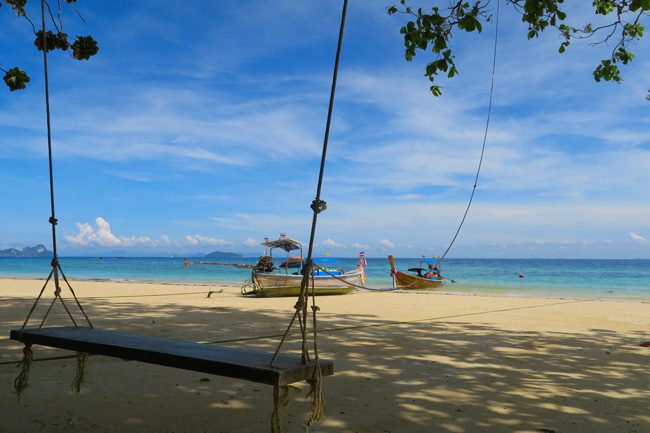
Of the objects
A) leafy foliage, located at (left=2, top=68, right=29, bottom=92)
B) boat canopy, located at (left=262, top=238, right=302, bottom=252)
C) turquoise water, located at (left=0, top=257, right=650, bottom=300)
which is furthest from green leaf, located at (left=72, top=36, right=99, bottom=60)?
boat canopy, located at (left=262, top=238, right=302, bottom=252)

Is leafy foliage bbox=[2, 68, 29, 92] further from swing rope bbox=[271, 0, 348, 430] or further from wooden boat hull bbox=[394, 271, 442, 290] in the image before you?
wooden boat hull bbox=[394, 271, 442, 290]

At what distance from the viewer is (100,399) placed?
14.4 ft

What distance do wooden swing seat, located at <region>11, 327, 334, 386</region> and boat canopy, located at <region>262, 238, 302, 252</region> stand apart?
16663mm

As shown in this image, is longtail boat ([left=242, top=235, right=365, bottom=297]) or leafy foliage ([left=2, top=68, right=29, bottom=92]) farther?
longtail boat ([left=242, top=235, right=365, bottom=297])

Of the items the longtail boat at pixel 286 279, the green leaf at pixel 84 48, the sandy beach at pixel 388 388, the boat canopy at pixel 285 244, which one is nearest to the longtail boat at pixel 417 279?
the longtail boat at pixel 286 279

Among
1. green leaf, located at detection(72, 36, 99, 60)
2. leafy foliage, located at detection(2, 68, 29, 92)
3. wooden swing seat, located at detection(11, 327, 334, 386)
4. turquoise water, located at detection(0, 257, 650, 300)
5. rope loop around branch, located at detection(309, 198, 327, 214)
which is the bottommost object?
turquoise water, located at detection(0, 257, 650, 300)

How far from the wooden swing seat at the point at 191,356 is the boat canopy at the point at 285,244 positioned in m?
16.7

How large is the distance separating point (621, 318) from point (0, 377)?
39.7 ft

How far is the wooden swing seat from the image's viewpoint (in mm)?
2953

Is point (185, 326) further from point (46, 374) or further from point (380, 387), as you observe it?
point (380, 387)

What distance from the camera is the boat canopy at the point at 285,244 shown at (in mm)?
20844

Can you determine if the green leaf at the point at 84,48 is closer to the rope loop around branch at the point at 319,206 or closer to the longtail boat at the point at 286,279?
the rope loop around branch at the point at 319,206

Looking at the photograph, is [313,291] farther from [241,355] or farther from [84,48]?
[84,48]

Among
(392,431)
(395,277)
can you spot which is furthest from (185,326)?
(395,277)
